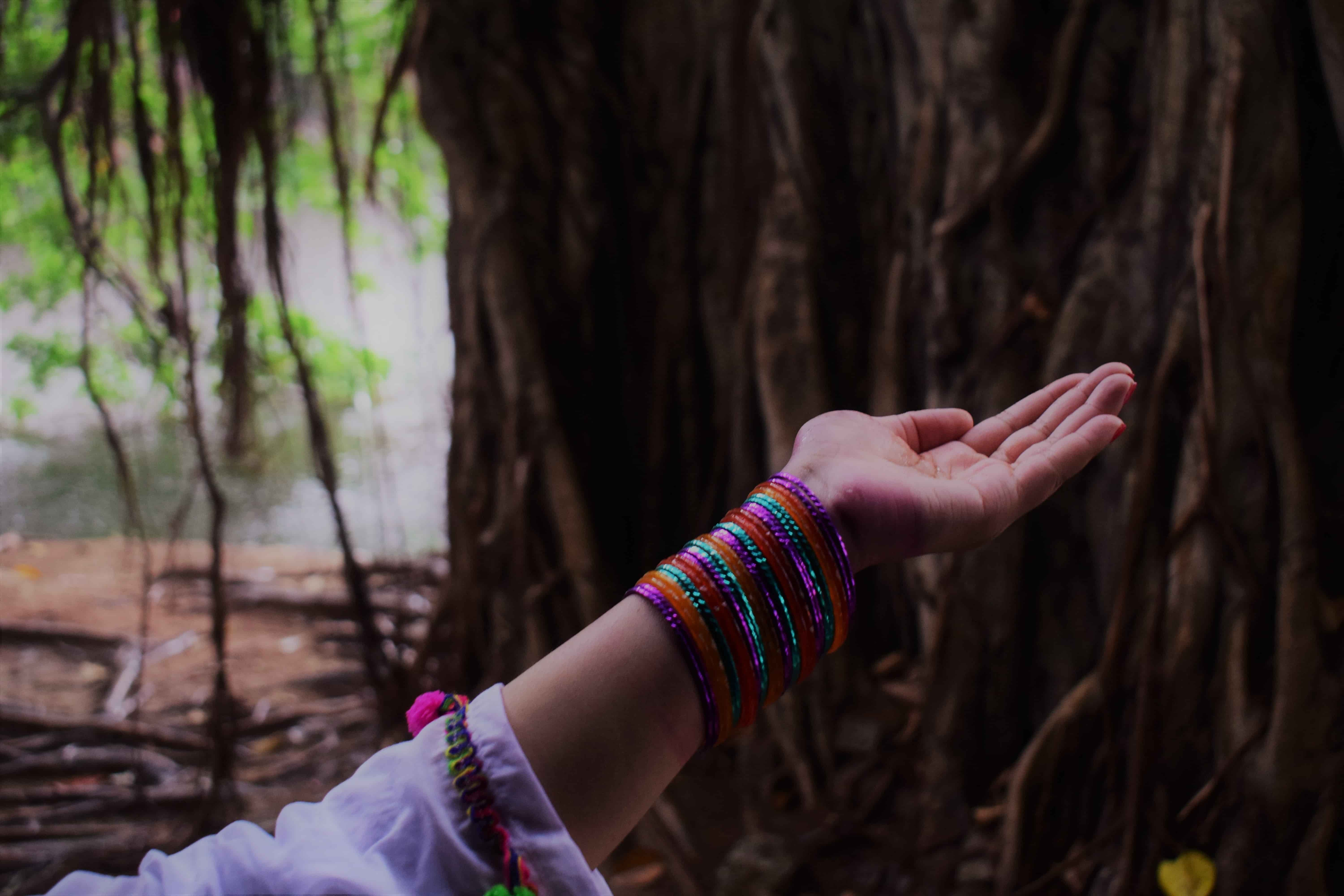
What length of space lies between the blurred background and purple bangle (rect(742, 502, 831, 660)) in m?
0.71

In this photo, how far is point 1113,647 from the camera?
1214 millimetres

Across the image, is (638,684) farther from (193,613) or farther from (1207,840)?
(193,613)

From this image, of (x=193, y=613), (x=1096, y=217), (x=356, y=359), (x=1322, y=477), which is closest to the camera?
(x=1322, y=477)

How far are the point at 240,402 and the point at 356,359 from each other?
2.26m

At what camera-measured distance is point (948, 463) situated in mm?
811

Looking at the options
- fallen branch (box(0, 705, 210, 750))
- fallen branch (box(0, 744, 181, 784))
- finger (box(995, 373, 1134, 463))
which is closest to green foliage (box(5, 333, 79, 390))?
fallen branch (box(0, 705, 210, 750))

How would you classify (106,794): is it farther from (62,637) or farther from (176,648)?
(62,637)

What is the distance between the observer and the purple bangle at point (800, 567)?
65 centimetres

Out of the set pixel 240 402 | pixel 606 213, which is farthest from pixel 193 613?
pixel 606 213

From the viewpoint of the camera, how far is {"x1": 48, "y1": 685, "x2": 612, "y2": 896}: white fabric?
1.63 ft

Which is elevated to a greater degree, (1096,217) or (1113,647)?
(1096,217)

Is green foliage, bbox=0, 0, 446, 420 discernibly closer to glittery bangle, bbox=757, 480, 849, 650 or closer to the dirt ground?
the dirt ground

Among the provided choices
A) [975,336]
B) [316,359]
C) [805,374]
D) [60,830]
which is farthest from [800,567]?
[316,359]

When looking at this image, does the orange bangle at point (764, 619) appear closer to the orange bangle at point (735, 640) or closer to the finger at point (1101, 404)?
the orange bangle at point (735, 640)
